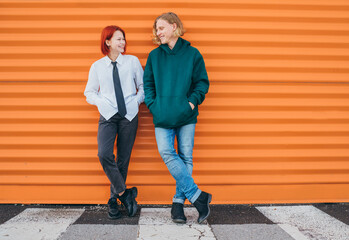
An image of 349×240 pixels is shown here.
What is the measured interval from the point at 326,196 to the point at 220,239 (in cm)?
188

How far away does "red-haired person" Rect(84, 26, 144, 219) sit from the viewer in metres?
2.80

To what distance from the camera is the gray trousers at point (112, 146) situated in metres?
2.79

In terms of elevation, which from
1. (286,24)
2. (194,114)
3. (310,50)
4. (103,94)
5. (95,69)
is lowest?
(194,114)

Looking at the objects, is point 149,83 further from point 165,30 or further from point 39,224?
point 39,224

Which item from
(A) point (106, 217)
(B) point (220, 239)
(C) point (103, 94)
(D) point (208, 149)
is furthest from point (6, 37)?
(B) point (220, 239)

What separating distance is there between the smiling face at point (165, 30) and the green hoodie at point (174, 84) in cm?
7

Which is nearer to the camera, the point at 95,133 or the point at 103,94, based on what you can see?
the point at 103,94

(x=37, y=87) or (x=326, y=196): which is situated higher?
(x=37, y=87)

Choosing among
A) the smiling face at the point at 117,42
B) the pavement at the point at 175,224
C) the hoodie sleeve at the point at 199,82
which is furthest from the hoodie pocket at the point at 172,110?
the pavement at the point at 175,224

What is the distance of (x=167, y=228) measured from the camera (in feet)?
8.35

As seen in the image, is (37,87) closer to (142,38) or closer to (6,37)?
(6,37)

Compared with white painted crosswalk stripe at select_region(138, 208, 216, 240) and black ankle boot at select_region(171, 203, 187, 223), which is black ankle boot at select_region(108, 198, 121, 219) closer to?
white painted crosswalk stripe at select_region(138, 208, 216, 240)

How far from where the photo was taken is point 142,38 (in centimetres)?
322

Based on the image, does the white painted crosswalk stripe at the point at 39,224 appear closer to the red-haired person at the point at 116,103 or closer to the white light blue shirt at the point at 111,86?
the red-haired person at the point at 116,103
